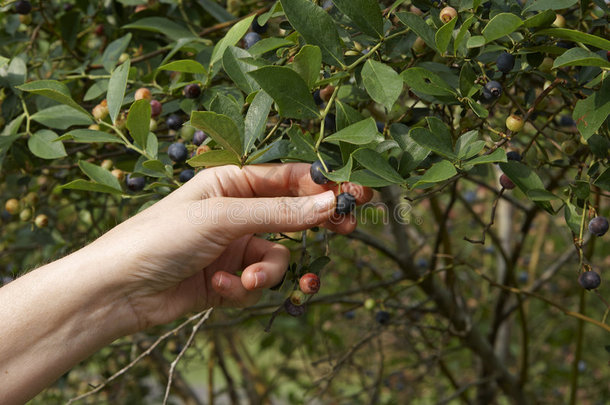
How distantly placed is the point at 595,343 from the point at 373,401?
154cm

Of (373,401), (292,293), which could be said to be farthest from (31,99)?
(373,401)

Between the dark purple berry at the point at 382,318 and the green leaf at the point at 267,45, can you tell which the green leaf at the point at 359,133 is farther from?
the dark purple berry at the point at 382,318

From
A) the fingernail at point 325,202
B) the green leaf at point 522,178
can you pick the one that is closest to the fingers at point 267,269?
the fingernail at point 325,202

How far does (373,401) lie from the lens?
1901mm

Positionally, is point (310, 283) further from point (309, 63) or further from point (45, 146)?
point (45, 146)

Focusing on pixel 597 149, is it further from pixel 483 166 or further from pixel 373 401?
pixel 373 401

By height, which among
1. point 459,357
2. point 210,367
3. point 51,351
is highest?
point 51,351

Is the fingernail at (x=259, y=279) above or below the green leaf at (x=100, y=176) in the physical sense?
below

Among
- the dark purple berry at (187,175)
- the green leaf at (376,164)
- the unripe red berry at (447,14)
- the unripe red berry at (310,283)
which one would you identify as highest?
the unripe red berry at (447,14)

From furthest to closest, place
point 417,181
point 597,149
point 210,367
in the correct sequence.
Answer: point 210,367
point 597,149
point 417,181

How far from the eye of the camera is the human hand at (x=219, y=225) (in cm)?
84

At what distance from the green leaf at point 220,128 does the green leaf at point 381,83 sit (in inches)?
7.0

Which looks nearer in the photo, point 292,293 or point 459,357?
point 292,293

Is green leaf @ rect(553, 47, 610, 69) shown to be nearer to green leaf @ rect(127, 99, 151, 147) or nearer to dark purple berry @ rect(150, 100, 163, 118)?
green leaf @ rect(127, 99, 151, 147)
